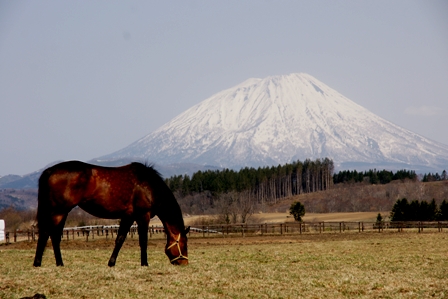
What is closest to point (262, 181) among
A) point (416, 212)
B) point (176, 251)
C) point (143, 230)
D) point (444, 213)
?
point (416, 212)

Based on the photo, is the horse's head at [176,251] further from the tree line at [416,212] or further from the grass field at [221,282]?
the tree line at [416,212]

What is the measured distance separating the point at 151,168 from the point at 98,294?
4.83 meters

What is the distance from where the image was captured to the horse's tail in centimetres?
1412

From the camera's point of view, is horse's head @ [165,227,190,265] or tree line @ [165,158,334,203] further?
tree line @ [165,158,334,203]

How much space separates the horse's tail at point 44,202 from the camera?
46.3 feet

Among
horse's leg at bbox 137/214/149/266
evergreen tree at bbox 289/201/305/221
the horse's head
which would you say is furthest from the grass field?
evergreen tree at bbox 289/201/305/221

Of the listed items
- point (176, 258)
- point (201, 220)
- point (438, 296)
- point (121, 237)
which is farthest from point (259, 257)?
point (201, 220)

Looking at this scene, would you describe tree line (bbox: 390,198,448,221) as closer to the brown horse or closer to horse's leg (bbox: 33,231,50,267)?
the brown horse

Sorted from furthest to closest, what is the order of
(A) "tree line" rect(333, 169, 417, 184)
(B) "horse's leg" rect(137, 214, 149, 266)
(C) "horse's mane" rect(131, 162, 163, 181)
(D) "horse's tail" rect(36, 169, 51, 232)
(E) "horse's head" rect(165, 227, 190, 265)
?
(A) "tree line" rect(333, 169, 417, 184), (E) "horse's head" rect(165, 227, 190, 265), (C) "horse's mane" rect(131, 162, 163, 181), (B) "horse's leg" rect(137, 214, 149, 266), (D) "horse's tail" rect(36, 169, 51, 232)

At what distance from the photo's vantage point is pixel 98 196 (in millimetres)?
14391

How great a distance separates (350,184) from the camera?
6073 inches

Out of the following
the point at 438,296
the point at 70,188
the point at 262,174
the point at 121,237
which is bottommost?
the point at 438,296

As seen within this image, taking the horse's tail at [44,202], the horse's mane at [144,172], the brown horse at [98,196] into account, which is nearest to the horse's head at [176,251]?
the brown horse at [98,196]

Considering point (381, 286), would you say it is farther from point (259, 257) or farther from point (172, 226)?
point (259, 257)
